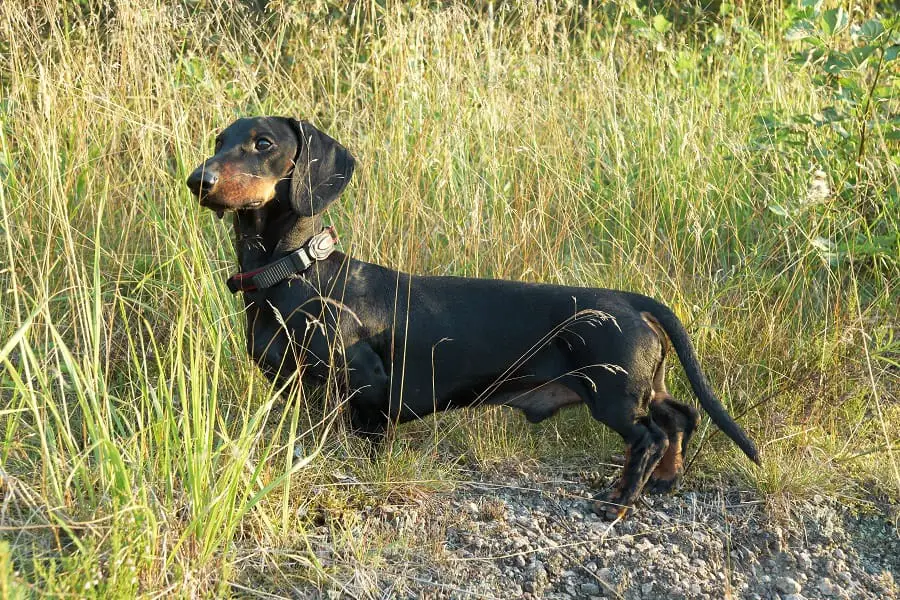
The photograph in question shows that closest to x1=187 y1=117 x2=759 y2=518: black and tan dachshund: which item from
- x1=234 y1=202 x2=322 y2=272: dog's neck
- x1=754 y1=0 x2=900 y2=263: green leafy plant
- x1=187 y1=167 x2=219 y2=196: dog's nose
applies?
x1=234 y1=202 x2=322 y2=272: dog's neck

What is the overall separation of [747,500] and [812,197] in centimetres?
103

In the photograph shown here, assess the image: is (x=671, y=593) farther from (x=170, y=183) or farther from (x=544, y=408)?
(x=170, y=183)

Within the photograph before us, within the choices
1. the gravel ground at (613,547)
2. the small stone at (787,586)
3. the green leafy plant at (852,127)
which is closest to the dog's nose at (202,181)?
the gravel ground at (613,547)

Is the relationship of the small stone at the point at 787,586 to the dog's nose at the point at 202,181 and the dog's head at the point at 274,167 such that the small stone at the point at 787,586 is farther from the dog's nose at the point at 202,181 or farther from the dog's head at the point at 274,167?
the dog's nose at the point at 202,181

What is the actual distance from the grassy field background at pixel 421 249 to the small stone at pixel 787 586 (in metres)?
0.35

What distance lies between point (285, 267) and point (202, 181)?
0.40 m

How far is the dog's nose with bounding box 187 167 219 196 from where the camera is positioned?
2.55 meters

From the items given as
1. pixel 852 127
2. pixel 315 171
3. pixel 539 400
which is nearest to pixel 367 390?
pixel 539 400

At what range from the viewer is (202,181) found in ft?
8.38

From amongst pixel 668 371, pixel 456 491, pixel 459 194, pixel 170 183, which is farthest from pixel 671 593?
pixel 170 183

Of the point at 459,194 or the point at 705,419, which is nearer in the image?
the point at 705,419

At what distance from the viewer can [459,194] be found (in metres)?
3.89

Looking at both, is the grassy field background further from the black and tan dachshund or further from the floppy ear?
the floppy ear

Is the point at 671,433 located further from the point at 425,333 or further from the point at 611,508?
the point at 425,333
